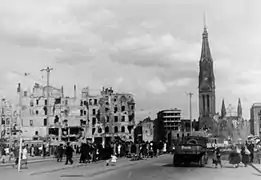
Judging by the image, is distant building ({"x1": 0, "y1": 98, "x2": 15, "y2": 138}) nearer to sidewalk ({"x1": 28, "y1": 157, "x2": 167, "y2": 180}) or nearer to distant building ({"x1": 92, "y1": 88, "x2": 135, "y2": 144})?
distant building ({"x1": 92, "y1": 88, "x2": 135, "y2": 144})

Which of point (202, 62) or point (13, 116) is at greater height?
point (202, 62)

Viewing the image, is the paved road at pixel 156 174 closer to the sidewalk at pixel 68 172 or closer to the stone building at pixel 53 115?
the sidewalk at pixel 68 172

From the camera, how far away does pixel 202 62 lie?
195125 millimetres

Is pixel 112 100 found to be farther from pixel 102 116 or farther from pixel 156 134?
pixel 156 134

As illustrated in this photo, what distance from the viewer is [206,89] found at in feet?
605

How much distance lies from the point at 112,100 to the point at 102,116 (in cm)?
467

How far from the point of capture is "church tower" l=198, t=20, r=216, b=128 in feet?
567

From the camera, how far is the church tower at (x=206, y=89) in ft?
567

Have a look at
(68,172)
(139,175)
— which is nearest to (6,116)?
(68,172)

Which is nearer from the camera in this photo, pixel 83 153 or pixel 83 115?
pixel 83 153

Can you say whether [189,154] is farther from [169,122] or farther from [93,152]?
[169,122]

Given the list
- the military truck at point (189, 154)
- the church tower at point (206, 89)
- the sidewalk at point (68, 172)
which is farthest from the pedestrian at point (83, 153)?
the church tower at point (206, 89)

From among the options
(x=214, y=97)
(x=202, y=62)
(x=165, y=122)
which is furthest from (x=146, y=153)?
(x=202, y=62)

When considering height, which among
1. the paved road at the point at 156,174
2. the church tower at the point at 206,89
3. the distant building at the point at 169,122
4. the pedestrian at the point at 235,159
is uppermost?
the church tower at the point at 206,89
